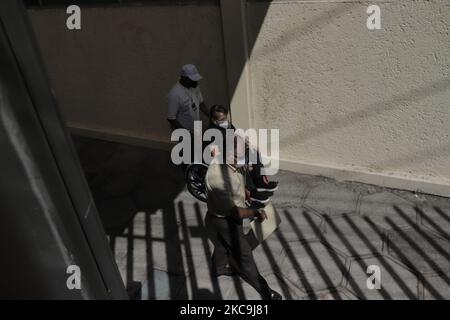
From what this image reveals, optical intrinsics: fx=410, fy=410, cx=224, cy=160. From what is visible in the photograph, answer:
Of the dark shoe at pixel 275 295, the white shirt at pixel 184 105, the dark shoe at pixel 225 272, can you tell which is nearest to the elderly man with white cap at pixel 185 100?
the white shirt at pixel 184 105

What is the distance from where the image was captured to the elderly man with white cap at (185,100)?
5816 millimetres

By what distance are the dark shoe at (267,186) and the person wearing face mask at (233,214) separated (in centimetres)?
38

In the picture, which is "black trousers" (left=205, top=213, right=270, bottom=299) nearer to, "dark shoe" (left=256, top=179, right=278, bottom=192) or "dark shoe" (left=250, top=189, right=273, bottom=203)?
"dark shoe" (left=250, top=189, right=273, bottom=203)

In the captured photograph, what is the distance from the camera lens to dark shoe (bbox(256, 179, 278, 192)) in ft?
15.5

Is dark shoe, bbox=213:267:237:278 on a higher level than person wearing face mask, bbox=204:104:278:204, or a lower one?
lower

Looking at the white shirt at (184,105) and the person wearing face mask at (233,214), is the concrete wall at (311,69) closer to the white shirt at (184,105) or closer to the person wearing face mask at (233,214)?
the white shirt at (184,105)

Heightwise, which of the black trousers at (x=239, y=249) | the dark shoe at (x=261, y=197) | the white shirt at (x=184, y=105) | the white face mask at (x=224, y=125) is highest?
the white shirt at (x=184, y=105)

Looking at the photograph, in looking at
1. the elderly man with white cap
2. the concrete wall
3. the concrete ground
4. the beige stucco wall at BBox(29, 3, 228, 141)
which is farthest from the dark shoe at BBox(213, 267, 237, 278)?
the beige stucco wall at BBox(29, 3, 228, 141)

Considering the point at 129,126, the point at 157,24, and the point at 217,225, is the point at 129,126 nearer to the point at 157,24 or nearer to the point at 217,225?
the point at 157,24

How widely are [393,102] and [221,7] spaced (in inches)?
107

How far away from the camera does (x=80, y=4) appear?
7082mm

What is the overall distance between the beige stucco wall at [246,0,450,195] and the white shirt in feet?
3.08

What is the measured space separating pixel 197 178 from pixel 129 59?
8.10 feet
